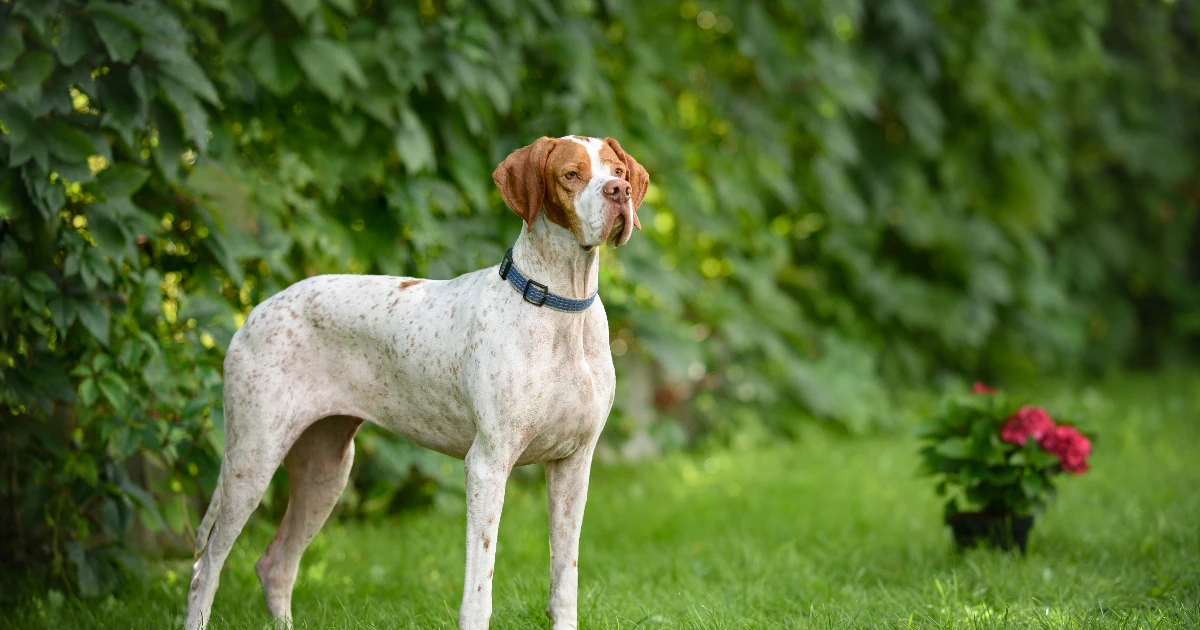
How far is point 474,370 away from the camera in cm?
255

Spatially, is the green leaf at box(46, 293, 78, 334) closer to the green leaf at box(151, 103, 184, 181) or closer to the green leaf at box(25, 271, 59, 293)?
the green leaf at box(25, 271, 59, 293)

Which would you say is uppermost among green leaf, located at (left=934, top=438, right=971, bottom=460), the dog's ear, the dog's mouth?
the dog's ear

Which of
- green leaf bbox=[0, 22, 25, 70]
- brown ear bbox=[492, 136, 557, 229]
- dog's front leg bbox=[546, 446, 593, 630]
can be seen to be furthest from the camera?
green leaf bbox=[0, 22, 25, 70]

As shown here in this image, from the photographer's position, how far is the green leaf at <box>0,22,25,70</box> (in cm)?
303

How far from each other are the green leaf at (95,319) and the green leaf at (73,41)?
0.70 meters

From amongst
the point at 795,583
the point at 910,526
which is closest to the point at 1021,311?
the point at 910,526

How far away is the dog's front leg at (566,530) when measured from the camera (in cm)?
273

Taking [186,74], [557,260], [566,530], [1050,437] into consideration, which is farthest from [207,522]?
[1050,437]

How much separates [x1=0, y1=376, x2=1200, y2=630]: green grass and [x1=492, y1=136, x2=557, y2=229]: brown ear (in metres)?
1.14

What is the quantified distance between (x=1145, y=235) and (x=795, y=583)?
276 inches

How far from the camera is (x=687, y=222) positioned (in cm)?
573

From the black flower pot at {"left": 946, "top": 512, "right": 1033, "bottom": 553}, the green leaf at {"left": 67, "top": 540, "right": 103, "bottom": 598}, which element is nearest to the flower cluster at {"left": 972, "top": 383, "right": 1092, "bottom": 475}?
the black flower pot at {"left": 946, "top": 512, "right": 1033, "bottom": 553}

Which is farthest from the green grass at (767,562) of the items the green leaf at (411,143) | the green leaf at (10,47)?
the green leaf at (10,47)

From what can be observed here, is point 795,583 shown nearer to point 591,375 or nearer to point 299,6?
point 591,375
